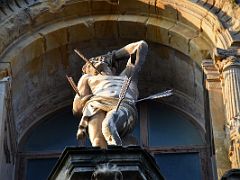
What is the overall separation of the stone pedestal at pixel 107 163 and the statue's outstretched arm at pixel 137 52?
94.7 inches

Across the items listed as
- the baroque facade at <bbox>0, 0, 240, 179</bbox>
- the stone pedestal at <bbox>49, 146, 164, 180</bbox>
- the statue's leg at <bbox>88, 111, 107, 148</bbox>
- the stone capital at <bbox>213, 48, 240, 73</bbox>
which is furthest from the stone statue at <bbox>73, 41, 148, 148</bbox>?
the baroque facade at <bbox>0, 0, 240, 179</bbox>

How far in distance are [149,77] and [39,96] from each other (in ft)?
5.35

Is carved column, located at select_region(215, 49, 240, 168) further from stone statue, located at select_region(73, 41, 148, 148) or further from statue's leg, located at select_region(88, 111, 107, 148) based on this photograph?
statue's leg, located at select_region(88, 111, 107, 148)

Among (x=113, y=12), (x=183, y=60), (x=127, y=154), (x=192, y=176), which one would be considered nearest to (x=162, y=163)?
(x=192, y=176)

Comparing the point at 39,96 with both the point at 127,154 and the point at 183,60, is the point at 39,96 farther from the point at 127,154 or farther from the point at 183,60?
the point at 127,154

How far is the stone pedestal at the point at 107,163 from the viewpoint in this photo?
26.1 ft

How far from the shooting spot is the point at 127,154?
8.11 meters

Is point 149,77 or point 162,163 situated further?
point 149,77

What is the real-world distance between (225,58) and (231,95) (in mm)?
737

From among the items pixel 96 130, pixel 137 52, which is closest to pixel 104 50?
pixel 137 52

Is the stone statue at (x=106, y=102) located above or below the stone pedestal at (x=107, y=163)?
above

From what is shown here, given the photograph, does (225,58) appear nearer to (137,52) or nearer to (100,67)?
(137,52)

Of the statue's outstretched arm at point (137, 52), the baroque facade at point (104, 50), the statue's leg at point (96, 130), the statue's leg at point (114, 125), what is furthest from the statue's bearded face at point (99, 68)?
the baroque facade at point (104, 50)

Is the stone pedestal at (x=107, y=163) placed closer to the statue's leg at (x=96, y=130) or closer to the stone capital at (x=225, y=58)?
the statue's leg at (x=96, y=130)
